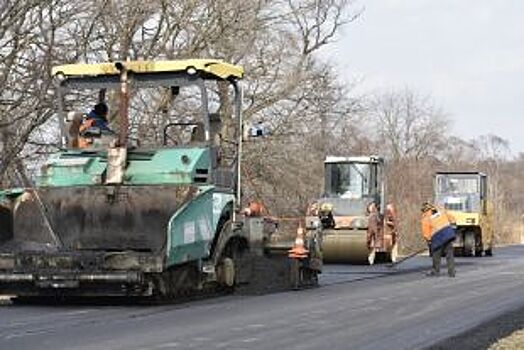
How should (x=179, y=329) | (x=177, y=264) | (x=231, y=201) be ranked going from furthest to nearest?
(x=231, y=201) < (x=177, y=264) < (x=179, y=329)

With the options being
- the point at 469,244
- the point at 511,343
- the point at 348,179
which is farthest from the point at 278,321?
the point at 469,244

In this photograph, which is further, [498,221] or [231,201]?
[498,221]

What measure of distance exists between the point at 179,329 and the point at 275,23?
23.9 m

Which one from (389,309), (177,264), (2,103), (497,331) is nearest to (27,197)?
(177,264)

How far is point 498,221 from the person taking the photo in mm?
56062

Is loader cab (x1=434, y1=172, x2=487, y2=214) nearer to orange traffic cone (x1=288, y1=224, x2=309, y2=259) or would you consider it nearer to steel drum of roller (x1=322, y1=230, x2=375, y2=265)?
steel drum of roller (x1=322, y1=230, x2=375, y2=265)

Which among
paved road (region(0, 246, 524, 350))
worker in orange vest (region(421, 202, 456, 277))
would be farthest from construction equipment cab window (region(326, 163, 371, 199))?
Result: paved road (region(0, 246, 524, 350))

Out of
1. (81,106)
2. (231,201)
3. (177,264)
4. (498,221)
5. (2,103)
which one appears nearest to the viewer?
(177,264)

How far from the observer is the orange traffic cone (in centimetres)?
1656

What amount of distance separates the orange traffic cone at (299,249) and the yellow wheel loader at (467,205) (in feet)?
62.1

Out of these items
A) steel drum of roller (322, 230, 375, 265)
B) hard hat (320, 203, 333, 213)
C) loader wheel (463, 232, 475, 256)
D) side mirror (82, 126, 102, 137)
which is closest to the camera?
side mirror (82, 126, 102, 137)

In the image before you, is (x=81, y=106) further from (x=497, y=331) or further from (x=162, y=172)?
(x=497, y=331)

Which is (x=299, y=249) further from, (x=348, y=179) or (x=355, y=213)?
(x=348, y=179)

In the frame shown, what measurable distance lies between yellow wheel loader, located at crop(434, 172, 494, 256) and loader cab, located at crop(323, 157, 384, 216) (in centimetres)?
821
